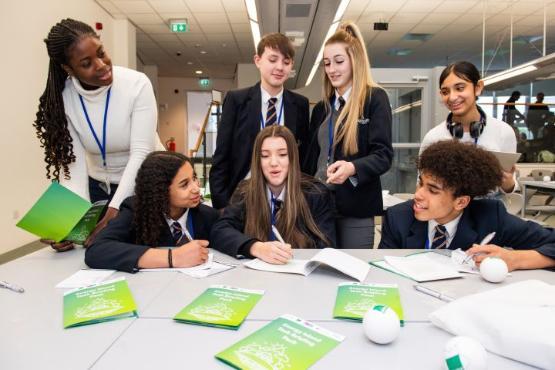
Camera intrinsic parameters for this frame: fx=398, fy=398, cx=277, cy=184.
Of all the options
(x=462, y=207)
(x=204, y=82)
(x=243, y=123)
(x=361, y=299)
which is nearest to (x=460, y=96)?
(x=462, y=207)

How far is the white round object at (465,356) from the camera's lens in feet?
2.23

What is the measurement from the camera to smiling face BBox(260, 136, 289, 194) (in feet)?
5.70

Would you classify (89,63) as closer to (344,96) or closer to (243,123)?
(243,123)

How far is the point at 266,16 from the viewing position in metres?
4.70

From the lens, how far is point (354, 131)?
5.69 feet

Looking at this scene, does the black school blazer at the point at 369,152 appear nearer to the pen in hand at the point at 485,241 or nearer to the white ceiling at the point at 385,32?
the pen in hand at the point at 485,241

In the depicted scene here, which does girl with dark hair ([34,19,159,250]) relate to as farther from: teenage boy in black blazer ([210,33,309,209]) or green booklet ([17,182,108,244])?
teenage boy in black blazer ([210,33,309,209])

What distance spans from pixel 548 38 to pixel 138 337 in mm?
9352

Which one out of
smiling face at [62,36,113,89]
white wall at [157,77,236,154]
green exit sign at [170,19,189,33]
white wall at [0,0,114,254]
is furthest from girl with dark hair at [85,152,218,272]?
white wall at [157,77,236,154]

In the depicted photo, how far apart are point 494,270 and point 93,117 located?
1561 mm

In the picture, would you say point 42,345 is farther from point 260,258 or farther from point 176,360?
point 260,258

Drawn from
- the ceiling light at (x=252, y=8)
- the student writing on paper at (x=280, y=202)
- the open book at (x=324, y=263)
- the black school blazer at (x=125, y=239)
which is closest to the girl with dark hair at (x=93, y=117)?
the black school blazer at (x=125, y=239)

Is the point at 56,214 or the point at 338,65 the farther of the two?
the point at 338,65

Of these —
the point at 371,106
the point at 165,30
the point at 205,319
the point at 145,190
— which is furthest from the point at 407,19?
the point at 205,319
